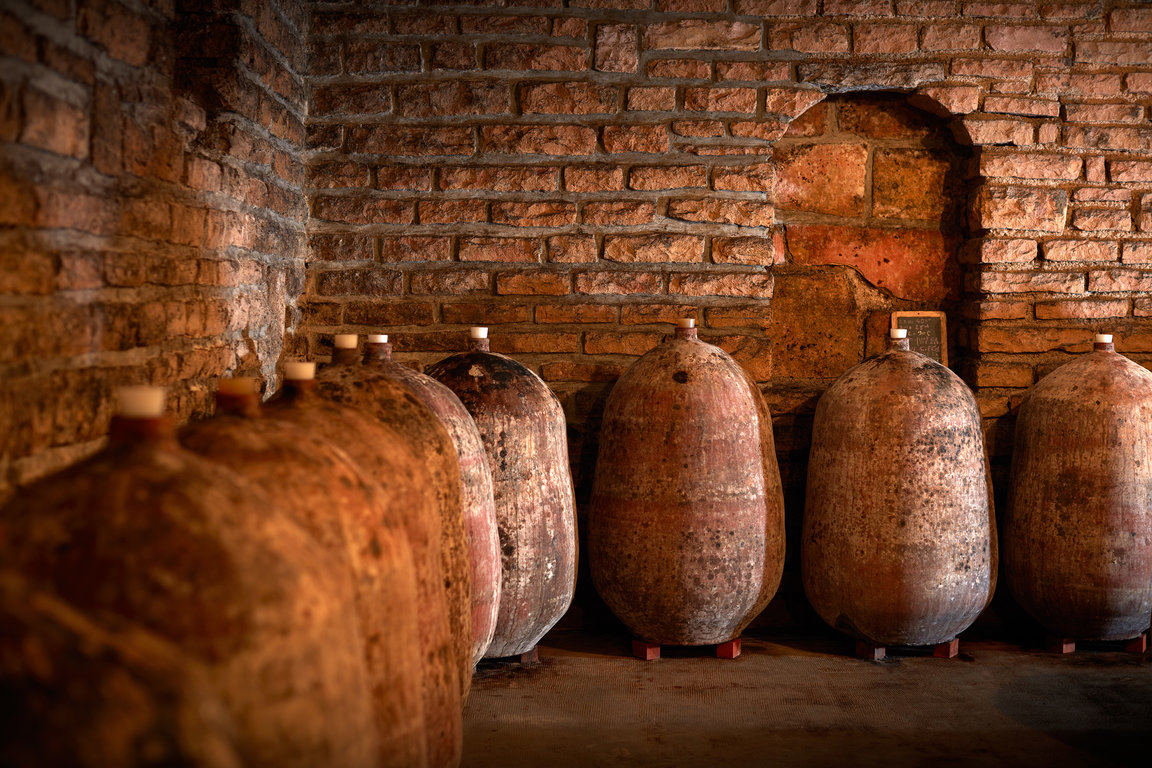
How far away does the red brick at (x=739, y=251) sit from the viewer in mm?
3260

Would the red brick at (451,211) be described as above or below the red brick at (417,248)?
above

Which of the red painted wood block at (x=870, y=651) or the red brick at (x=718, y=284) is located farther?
the red brick at (x=718, y=284)

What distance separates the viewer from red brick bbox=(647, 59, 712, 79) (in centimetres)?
322

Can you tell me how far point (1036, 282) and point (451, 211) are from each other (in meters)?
2.34

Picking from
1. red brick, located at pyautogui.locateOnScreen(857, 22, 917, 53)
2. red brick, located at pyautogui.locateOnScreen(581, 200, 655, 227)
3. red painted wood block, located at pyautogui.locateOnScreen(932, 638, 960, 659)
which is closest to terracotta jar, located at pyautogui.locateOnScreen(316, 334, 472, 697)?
red brick, located at pyautogui.locateOnScreen(581, 200, 655, 227)

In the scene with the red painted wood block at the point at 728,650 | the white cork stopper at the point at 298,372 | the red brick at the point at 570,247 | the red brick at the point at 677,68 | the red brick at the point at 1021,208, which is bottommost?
the red painted wood block at the point at 728,650

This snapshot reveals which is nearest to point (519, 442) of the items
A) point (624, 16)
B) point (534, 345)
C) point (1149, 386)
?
point (534, 345)

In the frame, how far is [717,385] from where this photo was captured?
2.86 metres

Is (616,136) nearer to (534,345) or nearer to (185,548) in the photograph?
(534,345)

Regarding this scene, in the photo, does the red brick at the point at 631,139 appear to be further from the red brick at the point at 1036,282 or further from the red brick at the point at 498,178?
the red brick at the point at 1036,282

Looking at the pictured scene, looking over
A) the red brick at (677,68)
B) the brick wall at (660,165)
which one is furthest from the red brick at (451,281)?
the red brick at (677,68)

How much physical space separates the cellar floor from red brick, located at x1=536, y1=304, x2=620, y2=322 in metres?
1.23

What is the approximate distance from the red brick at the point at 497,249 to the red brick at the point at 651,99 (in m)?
0.66

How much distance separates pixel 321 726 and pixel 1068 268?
3404 millimetres
